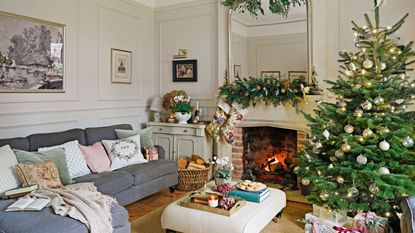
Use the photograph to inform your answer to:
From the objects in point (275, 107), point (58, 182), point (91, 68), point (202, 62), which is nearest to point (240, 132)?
point (275, 107)

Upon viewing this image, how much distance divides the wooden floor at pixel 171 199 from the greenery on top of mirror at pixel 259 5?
2425 mm

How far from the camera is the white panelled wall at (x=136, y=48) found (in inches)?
139

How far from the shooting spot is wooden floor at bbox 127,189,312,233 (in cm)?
311

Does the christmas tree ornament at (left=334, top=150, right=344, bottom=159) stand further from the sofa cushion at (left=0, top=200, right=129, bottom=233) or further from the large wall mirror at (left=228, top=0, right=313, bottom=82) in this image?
the sofa cushion at (left=0, top=200, right=129, bottom=233)

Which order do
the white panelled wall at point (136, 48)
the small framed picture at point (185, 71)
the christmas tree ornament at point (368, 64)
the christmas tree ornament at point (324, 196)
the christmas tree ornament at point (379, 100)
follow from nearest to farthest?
the christmas tree ornament at point (379, 100), the christmas tree ornament at point (368, 64), the christmas tree ornament at point (324, 196), the white panelled wall at point (136, 48), the small framed picture at point (185, 71)

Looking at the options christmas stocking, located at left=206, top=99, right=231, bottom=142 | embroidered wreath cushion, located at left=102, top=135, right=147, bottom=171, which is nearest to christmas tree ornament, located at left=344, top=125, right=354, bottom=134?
christmas stocking, located at left=206, top=99, right=231, bottom=142

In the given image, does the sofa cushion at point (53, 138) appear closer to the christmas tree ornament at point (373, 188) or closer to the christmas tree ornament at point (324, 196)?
the christmas tree ornament at point (324, 196)

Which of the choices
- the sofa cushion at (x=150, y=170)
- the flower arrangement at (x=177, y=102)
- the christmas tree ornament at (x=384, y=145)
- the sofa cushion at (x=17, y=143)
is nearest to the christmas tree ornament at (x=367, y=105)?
the christmas tree ornament at (x=384, y=145)

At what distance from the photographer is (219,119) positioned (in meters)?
4.40

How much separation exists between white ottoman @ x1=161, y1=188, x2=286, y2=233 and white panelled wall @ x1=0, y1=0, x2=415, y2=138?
2.00 meters

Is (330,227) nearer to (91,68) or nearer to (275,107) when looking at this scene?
(275,107)

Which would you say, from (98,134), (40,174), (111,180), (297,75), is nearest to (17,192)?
(40,174)

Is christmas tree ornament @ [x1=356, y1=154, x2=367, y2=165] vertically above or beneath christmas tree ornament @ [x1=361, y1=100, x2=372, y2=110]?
beneath

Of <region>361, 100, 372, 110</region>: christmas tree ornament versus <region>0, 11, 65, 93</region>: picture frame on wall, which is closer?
<region>361, 100, 372, 110</region>: christmas tree ornament
